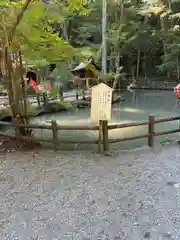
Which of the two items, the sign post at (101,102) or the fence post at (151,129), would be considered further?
the fence post at (151,129)

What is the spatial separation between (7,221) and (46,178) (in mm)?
1302

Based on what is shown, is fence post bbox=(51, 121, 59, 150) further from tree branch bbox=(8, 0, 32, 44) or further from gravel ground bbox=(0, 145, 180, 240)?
tree branch bbox=(8, 0, 32, 44)

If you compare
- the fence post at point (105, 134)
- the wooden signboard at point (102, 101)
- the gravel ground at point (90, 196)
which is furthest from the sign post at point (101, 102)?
the gravel ground at point (90, 196)

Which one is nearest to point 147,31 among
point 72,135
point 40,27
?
point 72,135

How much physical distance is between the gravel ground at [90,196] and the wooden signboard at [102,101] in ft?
2.76

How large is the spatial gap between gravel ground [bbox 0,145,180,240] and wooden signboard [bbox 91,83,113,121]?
84cm

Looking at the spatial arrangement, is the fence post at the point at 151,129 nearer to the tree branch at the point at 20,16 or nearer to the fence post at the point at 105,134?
the fence post at the point at 105,134

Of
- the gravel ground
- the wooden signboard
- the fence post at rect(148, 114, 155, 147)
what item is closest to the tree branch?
the wooden signboard

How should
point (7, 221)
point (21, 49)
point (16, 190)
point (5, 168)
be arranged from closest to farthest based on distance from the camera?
point (7, 221) < point (16, 190) < point (5, 168) < point (21, 49)

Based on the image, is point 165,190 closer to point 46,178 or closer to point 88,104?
point 46,178

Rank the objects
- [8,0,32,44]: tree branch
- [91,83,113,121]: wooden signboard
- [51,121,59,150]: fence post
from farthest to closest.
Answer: [51,121,59,150]: fence post < [91,83,113,121]: wooden signboard < [8,0,32,44]: tree branch

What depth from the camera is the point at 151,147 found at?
603cm

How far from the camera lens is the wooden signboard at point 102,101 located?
5246 millimetres

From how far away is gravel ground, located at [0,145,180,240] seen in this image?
119 inches
